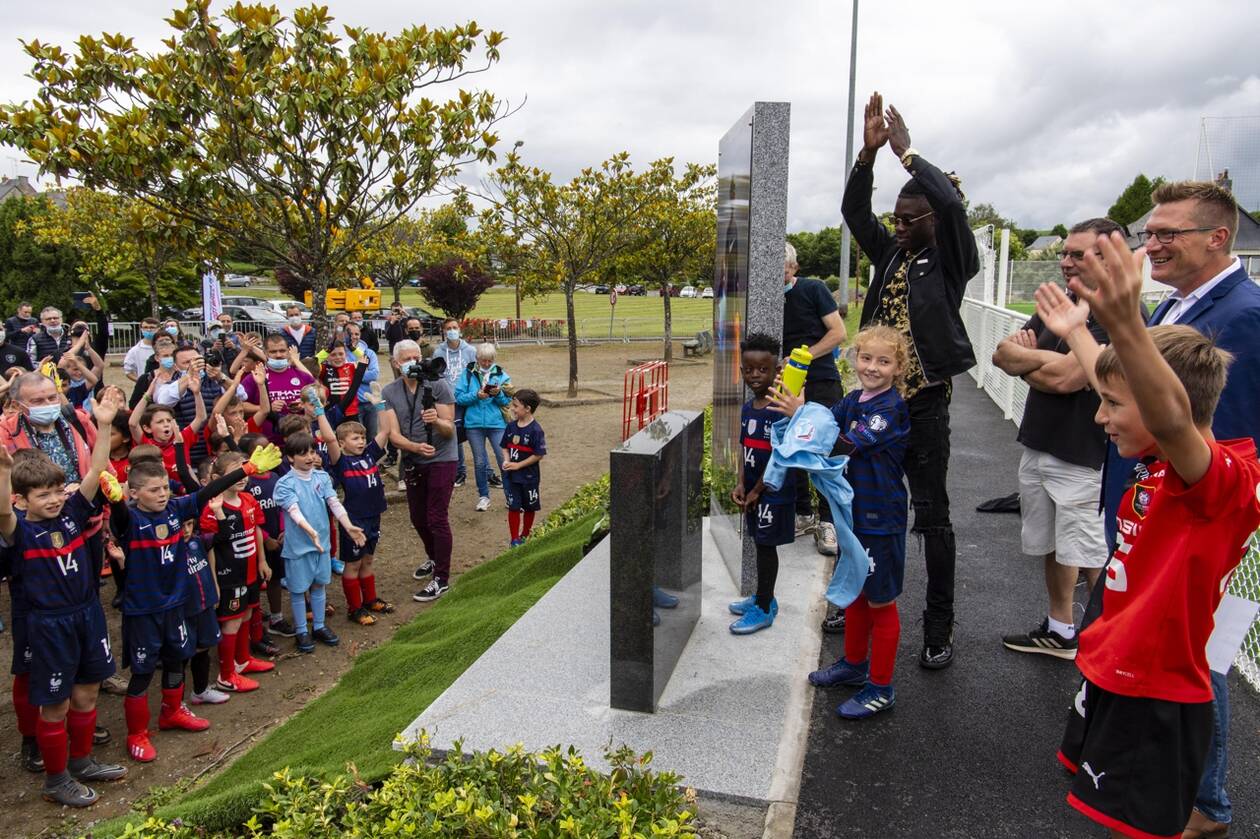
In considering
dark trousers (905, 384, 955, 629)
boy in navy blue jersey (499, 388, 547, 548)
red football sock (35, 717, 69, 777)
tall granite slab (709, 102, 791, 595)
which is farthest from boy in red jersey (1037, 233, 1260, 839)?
boy in navy blue jersey (499, 388, 547, 548)

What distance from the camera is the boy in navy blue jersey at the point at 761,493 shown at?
3916 millimetres

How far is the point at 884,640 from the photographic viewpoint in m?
3.40

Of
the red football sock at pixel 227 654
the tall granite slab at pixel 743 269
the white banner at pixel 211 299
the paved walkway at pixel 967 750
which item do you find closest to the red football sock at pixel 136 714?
the red football sock at pixel 227 654

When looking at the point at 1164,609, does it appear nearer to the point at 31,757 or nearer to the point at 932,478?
the point at 932,478

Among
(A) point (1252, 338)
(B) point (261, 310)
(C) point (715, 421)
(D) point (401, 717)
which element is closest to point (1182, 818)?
(A) point (1252, 338)

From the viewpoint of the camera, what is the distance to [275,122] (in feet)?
26.6

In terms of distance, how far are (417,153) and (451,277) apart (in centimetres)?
2489

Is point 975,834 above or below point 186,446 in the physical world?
below

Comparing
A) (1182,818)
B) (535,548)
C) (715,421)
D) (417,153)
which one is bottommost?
(535,548)

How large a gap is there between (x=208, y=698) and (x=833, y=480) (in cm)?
406

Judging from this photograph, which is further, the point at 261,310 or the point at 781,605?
the point at 261,310

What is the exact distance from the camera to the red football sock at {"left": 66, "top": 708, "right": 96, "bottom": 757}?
4125 mm

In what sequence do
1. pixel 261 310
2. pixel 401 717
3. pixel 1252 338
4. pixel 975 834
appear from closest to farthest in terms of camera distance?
pixel 1252 338, pixel 975 834, pixel 401 717, pixel 261 310

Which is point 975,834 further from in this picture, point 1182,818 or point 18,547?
point 18,547
